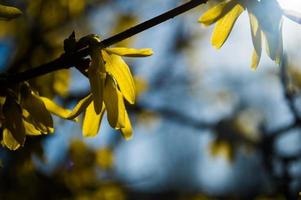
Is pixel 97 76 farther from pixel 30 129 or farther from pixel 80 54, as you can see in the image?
pixel 30 129

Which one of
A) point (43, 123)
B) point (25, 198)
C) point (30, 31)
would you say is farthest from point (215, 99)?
point (43, 123)

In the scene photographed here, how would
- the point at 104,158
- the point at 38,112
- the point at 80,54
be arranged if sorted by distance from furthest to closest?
the point at 104,158
the point at 38,112
the point at 80,54

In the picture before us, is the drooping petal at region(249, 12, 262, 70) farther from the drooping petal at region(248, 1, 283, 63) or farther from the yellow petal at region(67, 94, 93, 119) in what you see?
the yellow petal at region(67, 94, 93, 119)

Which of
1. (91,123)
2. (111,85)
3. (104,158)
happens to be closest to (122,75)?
(111,85)

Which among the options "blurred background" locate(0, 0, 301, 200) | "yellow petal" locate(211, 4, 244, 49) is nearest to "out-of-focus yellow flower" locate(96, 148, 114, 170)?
"blurred background" locate(0, 0, 301, 200)

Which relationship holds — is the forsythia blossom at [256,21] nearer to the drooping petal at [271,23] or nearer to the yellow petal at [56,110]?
the drooping petal at [271,23]

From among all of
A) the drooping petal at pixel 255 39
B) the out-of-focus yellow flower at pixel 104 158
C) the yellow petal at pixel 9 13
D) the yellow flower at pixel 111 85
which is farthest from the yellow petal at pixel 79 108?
the out-of-focus yellow flower at pixel 104 158
